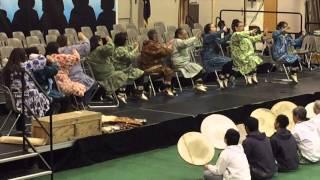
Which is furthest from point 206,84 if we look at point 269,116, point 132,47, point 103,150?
point 103,150

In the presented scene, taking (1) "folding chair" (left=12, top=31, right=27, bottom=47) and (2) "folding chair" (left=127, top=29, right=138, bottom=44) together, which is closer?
(1) "folding chair" (left=12, top=31, right=27, bottom=47)

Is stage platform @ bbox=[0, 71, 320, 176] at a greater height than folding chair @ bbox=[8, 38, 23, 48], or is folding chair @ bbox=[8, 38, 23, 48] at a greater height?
folding chair @ bbox=[8, 38, 23, 48]

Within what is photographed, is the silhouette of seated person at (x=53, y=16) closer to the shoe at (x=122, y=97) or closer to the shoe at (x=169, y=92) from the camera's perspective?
the shoe at (x=169, y=92)

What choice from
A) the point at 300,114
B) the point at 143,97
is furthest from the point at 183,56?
the point at 300,114

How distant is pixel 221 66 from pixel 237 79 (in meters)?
1.37

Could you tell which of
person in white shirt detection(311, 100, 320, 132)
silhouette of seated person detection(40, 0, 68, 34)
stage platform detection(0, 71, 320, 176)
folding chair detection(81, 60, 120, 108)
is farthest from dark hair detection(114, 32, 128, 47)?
silhouette of seated person detection(40, 0, 68, 34)

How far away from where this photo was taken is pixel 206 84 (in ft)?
38.5

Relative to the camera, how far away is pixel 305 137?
7355 mm

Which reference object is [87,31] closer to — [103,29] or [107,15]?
[103,29]

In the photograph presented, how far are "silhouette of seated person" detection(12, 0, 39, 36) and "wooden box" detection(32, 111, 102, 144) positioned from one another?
545 cm

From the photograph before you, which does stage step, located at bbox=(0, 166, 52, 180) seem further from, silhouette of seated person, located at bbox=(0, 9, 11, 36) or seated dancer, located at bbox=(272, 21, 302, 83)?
seated dancer, located at bbox=(272, 21, 302, 83)

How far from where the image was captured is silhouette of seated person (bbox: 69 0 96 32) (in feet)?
43.7

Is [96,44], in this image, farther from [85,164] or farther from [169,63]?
[85,164]

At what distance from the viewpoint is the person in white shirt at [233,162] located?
614 centimetres
